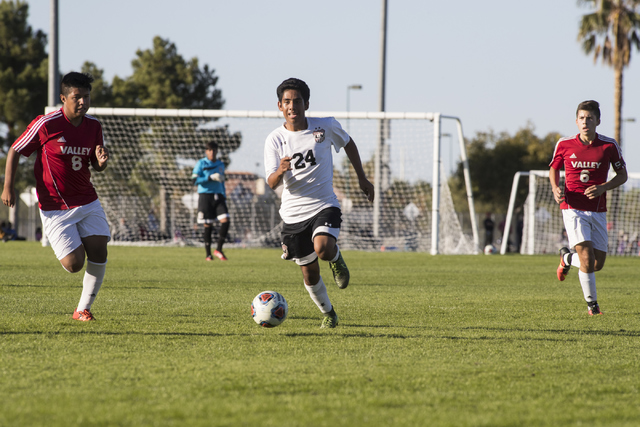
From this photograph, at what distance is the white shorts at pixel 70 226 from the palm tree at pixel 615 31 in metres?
29.2

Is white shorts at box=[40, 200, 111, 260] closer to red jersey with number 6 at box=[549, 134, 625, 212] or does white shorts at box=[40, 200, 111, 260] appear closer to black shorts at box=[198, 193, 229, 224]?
red jersey with number 6 at box=[549, 134, 625, 212]

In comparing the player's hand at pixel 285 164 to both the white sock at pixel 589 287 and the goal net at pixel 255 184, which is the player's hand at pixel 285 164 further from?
the goal net at pixel 255 184

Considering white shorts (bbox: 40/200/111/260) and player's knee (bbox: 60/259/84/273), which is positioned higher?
white shorts (bbox: 40/200/111/260)

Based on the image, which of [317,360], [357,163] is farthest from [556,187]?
[317,360]

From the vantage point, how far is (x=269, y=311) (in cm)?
562

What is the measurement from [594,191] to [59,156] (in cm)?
493

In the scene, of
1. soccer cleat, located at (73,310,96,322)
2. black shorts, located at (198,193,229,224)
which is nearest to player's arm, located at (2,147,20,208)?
soccer cleat, located at (73,310,96,322)

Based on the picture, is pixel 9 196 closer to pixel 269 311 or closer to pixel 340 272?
pixel 269 311

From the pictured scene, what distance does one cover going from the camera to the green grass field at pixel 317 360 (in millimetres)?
3211

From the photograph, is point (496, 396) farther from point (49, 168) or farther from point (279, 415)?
point (49, 168)

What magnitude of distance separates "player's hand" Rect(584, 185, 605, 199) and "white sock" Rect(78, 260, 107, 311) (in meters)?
4.55

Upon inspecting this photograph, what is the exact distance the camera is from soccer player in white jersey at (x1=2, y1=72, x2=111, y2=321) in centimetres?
596

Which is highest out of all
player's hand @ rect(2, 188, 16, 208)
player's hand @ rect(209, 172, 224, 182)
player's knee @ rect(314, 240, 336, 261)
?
player's hand @ rect(209, 172, 224, 182)

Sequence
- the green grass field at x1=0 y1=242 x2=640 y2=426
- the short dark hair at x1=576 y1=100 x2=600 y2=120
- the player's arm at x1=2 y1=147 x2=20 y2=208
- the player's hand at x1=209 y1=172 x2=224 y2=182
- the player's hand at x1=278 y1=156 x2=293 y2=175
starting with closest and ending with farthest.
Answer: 1. the green grass field at x1=0 y1=242 x2=640 y2=426
2. the player's hand at x1=278 y1=156 x2=293 y2=175
3. the player's arm at x1=2 y1=147 x2=20 y2=208
4. the short dark hair at x1=576 y1=100 x2=600 y2=120
5. the player's hand at x1=209 y1=172 x2=224 y2=182
